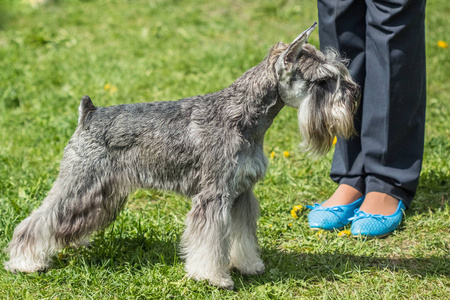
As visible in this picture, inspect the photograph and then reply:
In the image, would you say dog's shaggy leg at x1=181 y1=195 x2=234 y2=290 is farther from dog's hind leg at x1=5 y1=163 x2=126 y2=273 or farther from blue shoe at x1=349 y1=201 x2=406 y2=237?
blue shoe at x1=349 y1=201 x2=406 y2=237

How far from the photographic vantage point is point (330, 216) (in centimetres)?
415

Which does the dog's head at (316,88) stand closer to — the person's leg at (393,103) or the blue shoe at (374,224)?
the person's leg at (393,103)

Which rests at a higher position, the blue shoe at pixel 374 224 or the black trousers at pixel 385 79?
the black trousers at pixel 385 79

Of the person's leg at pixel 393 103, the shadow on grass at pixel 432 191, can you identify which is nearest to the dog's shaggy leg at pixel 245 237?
the person's leg at pixel 393 103

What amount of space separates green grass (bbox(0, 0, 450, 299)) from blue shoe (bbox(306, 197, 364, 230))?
86 millimetres

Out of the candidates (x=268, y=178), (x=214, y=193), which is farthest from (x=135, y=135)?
(x=268, y=178)

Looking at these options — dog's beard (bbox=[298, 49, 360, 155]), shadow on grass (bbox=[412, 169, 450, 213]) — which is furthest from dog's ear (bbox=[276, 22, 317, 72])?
shadow on grass (bbox=[412, 169, 450, 213])

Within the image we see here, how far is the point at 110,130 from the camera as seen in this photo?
11.0 ft

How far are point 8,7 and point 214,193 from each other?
853 cm

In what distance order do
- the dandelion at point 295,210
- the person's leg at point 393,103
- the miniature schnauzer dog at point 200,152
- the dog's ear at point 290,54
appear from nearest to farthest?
the dog's ear at point 290,54
the miniature schnauzer dog at point 200,152
the person's leg at point 393,103
the dandelion at point 295,210

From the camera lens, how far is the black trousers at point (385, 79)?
385 centimetres

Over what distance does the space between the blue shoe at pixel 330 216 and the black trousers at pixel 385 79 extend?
26 centimetres

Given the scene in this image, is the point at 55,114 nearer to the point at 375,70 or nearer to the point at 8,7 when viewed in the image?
the point at 375,70

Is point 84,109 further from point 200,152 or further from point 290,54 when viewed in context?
point 290,54
